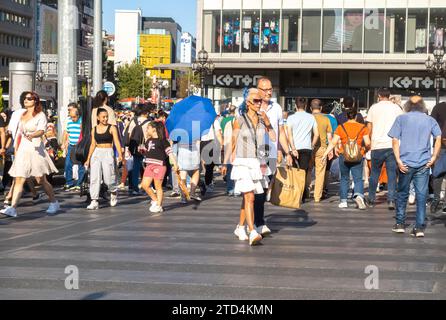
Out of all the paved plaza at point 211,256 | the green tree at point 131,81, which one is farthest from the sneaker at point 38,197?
the green tree at point 131,81

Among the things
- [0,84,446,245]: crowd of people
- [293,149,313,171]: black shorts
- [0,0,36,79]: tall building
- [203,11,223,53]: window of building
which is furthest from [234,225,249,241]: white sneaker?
[0,0,36,79]: tall building

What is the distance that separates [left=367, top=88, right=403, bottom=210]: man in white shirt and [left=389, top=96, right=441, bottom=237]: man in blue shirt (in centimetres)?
330

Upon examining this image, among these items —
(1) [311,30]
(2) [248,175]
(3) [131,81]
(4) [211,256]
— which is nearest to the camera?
(4) [211,256]

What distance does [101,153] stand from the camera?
15062mm

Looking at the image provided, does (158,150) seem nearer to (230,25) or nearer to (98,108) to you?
(98,108)

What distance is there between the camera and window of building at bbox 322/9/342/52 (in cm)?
5491

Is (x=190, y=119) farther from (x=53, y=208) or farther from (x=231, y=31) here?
(x=231, y=31)

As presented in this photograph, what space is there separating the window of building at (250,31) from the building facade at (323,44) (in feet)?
0.21

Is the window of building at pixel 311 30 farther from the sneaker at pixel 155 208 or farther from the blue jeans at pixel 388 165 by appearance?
the sneaker at pixel 155 208

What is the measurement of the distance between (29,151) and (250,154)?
4486 millimetres

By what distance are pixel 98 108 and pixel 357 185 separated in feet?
15.5

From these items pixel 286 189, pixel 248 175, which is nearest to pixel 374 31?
pixel 286 189
